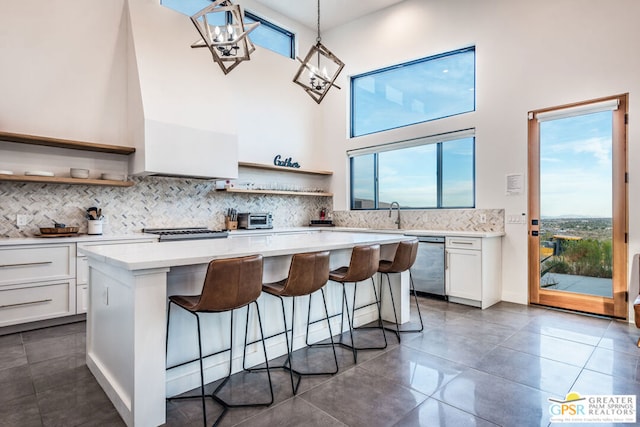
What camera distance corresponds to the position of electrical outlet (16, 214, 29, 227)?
12.4ft

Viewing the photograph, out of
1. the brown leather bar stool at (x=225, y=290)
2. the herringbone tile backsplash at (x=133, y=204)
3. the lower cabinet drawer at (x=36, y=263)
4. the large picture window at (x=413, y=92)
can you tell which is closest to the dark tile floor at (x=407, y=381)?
the brown leather bar stool at (x=225, y=290)

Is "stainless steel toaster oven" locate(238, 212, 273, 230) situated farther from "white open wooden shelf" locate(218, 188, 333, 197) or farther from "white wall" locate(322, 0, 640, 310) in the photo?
"white wall" locate(322, 0, 640, 310)

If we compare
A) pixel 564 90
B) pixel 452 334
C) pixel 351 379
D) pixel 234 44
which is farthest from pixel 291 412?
pixel 564 90

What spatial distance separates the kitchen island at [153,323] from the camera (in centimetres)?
185

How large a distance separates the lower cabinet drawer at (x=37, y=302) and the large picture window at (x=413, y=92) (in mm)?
4916

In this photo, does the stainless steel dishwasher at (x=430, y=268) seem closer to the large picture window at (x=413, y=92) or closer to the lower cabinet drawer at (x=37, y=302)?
the large picture window at (x=413, y=92)

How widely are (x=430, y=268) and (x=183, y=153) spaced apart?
3.50m

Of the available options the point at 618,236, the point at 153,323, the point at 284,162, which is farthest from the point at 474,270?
the point at 153,323

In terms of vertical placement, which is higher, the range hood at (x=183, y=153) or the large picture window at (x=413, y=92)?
the large picture window at (x=413, y=92)

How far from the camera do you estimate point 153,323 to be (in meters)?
1.88

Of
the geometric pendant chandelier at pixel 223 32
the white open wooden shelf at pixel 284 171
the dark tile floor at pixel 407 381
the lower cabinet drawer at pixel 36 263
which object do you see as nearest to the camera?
the dark tile floor at pixel 407 381

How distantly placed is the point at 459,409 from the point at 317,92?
2.76 m

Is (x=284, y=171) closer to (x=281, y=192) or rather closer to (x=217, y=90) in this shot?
(x=281, y=192)

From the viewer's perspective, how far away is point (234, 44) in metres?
2.59
